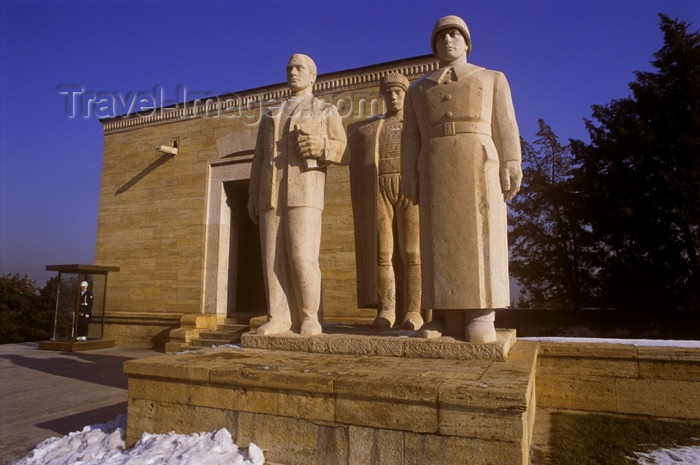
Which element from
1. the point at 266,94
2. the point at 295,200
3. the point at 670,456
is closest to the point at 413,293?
the point at 295,200

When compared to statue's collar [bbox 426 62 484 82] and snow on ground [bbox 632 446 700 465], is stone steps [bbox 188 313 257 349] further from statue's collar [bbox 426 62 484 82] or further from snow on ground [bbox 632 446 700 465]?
snow on ground [bbox 632 446 700 465]

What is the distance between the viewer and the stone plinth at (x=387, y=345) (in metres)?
3.50

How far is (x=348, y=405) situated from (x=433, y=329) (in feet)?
4.13

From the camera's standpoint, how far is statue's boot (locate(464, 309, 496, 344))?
3.57 meters

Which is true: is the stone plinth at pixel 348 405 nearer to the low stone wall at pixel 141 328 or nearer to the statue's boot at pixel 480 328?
the statue's boot at pixel 480 328

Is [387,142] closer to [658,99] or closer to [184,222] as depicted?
[184,222]

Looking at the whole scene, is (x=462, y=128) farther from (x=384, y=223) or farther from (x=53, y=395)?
(x=53, y=395)

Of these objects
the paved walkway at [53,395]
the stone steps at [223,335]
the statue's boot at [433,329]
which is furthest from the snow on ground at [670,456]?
the stone steps at [223,335]

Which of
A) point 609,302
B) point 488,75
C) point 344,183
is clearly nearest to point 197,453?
point 488,75

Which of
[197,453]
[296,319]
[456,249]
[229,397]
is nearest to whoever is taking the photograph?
[197,453]

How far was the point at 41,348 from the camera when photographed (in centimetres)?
1205

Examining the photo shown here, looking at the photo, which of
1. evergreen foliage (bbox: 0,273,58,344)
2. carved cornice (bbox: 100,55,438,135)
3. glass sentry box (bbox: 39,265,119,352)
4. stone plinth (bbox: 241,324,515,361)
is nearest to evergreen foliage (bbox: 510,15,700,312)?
carved cornice (bbox: 100,55,438,135)

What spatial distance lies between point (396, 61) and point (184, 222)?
6.58m

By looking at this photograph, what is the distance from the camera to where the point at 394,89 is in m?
5.57
